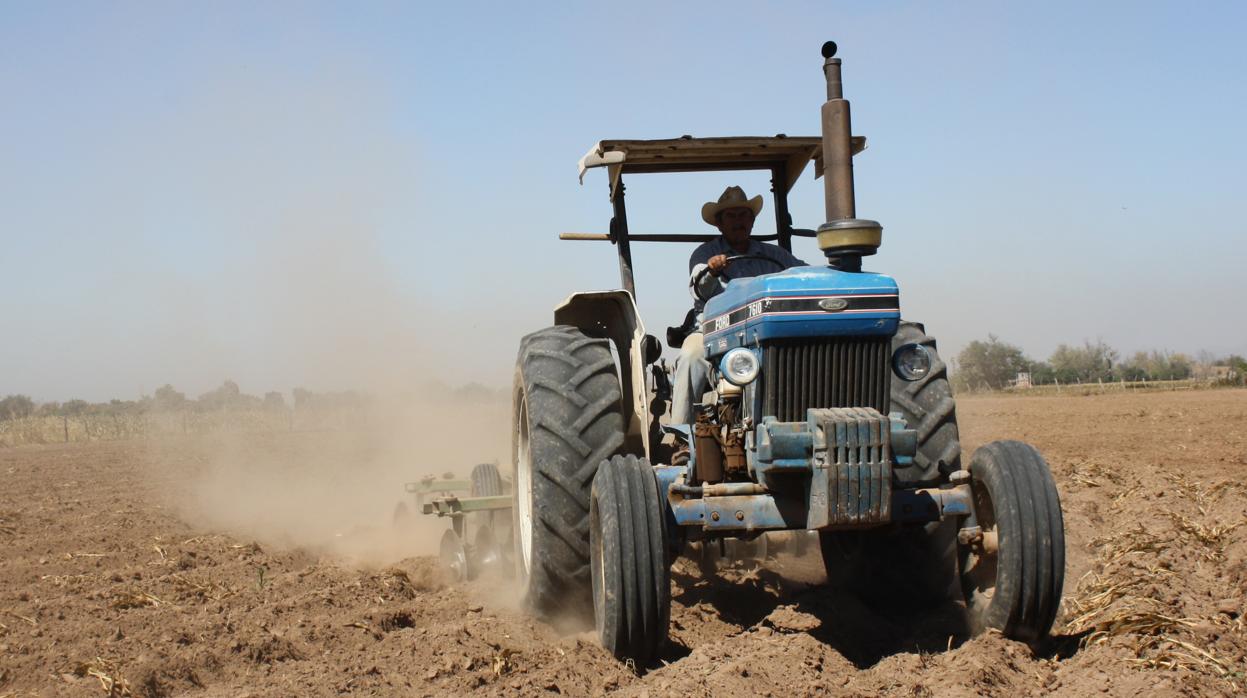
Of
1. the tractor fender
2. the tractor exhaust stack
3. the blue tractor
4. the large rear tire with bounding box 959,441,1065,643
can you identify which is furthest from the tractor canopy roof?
the large rear tire with bounding box 959,441,1065,643

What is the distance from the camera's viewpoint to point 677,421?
5516mm

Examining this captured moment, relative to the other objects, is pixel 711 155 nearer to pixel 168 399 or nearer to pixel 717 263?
pixel 717 263

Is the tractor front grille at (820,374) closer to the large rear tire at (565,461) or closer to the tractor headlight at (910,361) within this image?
the tractor headlight at (910,361)

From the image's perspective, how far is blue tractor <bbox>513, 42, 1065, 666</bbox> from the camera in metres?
4.27

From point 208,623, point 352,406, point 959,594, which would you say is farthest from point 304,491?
point 352,406

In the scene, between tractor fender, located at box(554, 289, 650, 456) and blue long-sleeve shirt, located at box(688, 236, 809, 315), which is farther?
blue long-sleeve shirt, located at box(688, 236, 809, 315)

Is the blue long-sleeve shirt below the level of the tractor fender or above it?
above

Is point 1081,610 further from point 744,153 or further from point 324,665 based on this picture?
point 324,665

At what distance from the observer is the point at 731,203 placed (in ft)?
21.3

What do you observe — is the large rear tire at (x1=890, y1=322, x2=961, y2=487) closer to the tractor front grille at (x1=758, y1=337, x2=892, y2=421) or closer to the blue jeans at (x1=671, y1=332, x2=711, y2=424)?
A: the tractor front grille at (x1=758, y1=337, x2=892, y2=421)

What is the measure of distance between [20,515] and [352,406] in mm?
24366

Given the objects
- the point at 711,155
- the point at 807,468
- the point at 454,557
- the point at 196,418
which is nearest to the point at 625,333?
the point at 711,155

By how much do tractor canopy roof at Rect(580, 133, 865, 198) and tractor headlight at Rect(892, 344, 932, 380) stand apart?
152 cm

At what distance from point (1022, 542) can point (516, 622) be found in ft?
8.14
